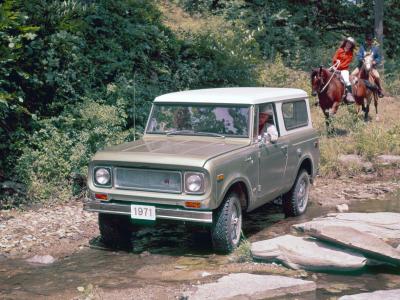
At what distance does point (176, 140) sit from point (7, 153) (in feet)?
13.3

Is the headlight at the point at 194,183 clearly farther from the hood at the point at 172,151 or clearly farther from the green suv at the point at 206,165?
the hood at the point at 172,151

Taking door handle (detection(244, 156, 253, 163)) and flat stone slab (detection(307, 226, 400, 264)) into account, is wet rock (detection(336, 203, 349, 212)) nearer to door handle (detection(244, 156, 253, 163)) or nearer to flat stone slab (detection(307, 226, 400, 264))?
flat stone slab (detection(307, 226, 400, 264))

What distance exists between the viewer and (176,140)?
814 cm

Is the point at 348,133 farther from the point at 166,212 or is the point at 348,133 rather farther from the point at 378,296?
the point at 378,296

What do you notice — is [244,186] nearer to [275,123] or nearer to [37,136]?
[275,123]

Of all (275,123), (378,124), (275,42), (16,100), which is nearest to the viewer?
(275,123)

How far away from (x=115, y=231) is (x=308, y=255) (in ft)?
8.42

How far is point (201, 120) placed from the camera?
8.27m

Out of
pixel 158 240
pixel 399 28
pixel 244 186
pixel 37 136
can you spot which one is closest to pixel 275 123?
pixel 244 186

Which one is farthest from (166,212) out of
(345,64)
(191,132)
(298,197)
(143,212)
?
(345,64)

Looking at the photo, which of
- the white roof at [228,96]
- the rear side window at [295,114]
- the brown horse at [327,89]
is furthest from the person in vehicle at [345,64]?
the white roof at [228,96]

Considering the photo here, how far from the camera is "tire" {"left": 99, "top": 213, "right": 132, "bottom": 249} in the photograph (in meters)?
7.85

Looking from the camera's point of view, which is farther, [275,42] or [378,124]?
[275,42]

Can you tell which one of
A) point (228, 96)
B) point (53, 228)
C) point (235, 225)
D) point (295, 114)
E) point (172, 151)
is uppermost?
point (228, 96)
